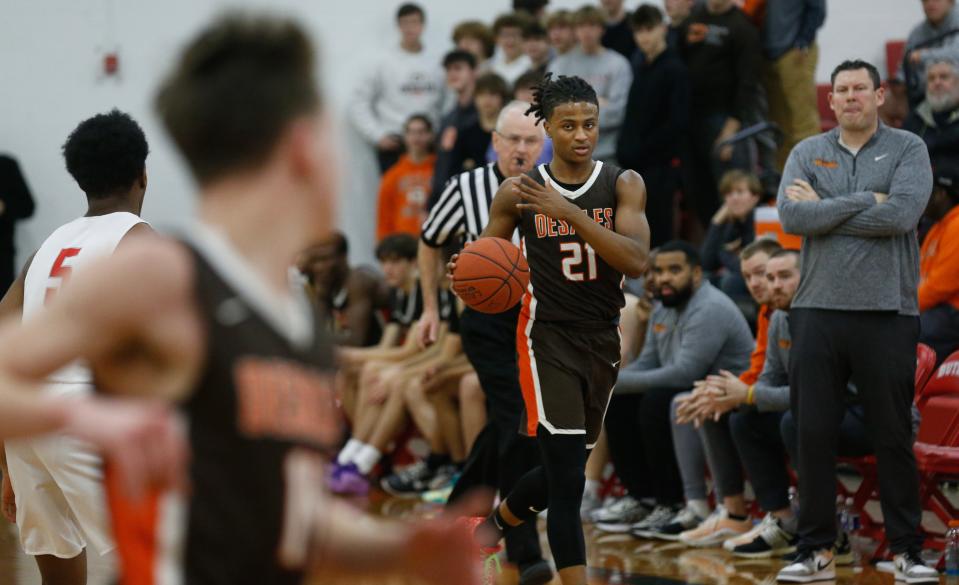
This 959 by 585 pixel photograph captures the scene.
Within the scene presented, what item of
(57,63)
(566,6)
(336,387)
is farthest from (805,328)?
(57,63)

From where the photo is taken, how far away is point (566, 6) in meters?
12.1

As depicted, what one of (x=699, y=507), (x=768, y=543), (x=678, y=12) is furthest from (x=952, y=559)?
(x=678, y=12)

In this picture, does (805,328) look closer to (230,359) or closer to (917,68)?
(917,68)

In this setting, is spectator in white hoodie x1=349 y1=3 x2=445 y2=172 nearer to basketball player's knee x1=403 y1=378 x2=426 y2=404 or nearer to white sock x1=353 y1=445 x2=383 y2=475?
basketball player's knee x1=403 y1=378 x2=426 y2=404

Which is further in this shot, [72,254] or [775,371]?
[775,371]

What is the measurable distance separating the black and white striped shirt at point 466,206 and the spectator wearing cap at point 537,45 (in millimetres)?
4176

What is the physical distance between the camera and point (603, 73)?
10133mm

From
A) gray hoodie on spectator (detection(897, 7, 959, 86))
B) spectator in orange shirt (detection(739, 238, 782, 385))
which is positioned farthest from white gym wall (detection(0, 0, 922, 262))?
spectator in orange shirt (detection(739, 238, 782, 385))

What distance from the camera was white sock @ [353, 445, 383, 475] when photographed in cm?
970

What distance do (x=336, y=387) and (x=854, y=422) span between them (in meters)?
4.81

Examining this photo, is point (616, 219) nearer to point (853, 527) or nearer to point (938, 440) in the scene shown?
point (938, 440)

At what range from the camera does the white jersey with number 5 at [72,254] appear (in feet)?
13.8

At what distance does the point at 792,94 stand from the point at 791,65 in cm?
21

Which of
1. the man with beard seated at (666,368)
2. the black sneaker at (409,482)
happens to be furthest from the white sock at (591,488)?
the black sneaker at (409,482)
